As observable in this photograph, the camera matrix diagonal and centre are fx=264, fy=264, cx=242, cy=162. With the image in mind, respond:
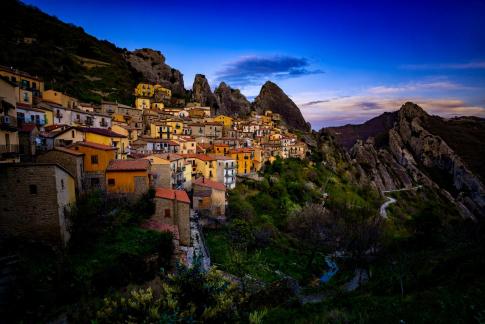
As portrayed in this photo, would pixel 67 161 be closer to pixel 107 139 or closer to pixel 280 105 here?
pixel 107 139

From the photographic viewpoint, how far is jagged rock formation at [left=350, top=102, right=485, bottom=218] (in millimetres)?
114125

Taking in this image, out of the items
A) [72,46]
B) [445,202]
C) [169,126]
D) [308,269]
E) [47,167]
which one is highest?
[72,46]

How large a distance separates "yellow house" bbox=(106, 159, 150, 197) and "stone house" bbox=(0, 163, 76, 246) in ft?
30.1

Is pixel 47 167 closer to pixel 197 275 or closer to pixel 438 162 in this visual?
pixel 197 275

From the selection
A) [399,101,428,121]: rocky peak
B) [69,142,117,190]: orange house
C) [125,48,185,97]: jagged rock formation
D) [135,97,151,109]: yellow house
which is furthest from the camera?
[399,101,428,121]: rocky peak

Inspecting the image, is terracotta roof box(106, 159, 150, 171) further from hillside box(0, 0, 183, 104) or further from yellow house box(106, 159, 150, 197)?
hillside box(0, 0, 183, 104)

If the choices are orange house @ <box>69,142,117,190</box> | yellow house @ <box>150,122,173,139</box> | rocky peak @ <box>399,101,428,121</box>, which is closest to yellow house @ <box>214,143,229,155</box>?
yellow house @ <box>150,122,173,139</box>

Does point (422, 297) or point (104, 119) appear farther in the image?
point (104, 119)

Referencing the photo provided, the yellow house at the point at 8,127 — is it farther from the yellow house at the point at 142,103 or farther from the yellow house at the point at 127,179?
the yellow house at the point at 142,103

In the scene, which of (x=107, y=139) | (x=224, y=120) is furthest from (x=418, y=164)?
(x=107, y=139)

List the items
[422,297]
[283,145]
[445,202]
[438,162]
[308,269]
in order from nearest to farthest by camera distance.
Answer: [422,297], [308,269], [283,145], [445,202], [438,162]

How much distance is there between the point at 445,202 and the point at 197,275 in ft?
449

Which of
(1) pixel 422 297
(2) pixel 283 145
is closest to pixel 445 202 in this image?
(2) pixel 283 145

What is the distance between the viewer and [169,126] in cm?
6169
